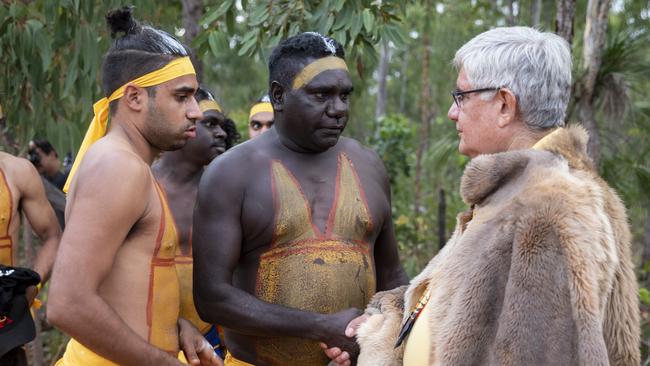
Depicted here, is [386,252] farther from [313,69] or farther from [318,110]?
[313,69]

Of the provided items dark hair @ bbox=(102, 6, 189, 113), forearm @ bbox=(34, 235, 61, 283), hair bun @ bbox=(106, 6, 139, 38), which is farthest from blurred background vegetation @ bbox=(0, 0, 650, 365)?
hair bun @ bbox=(106, 6, 139, 38)

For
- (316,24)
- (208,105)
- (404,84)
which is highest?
(316,24)

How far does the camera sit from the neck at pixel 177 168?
4438 millimetres

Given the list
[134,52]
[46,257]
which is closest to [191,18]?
[46,257]

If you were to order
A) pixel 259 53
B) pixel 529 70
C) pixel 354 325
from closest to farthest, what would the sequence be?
pixel 529 70, pixel 354 325, pixel 259 53

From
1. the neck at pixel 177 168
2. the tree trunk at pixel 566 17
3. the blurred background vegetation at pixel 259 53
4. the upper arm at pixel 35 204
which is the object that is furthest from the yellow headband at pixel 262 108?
the tree trunk at pixel 566 17

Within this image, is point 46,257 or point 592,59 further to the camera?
point 592,59

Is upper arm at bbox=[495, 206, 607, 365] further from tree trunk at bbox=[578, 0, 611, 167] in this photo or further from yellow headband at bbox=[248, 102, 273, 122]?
tree trunk at bbox=[578, 0, 611, 167]

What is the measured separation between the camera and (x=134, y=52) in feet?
9.53

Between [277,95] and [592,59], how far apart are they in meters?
3.33

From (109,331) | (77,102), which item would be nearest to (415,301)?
(109,331)

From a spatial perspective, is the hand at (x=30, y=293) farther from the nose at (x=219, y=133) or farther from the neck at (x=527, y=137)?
the neck at (x=527, y=137)

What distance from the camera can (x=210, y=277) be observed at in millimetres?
3137

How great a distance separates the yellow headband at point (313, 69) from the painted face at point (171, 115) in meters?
0.48
